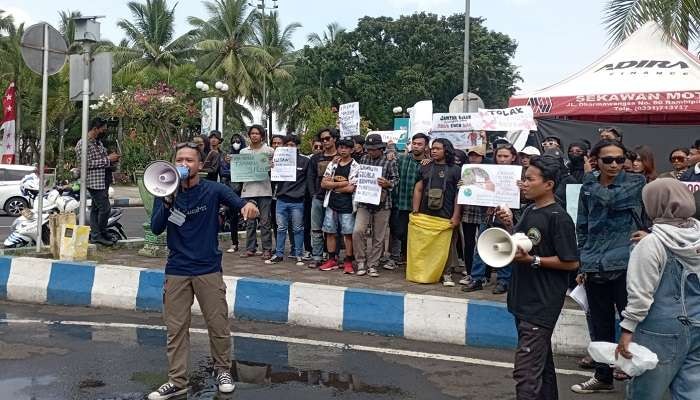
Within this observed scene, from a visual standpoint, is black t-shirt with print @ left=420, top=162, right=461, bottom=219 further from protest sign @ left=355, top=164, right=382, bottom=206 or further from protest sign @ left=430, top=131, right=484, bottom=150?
protest sign @ left=430, top=131, right=484, bottom=150

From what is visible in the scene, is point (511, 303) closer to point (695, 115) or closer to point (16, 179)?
point (695, 115)

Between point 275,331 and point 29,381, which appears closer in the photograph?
point 29,381

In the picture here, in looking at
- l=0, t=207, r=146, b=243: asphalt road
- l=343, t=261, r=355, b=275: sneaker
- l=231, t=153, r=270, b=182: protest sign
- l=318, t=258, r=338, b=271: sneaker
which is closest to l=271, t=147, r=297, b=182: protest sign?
l=231, t=153, r=270, b=182: protest sign

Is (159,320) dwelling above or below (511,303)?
below

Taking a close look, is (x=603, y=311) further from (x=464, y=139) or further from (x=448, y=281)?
(x=464, y=139)

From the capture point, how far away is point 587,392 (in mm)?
5445

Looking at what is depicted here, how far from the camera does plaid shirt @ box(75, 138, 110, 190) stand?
10641mm

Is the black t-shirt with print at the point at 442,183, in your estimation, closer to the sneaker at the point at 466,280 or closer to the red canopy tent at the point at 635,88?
the sneaker at the point at 466,280

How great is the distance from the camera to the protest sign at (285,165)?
9.63 meters

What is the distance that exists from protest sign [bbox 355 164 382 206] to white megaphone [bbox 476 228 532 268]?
4.54 metres

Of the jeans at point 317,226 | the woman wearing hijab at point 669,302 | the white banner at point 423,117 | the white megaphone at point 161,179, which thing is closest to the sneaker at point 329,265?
the jeans at point 317,226

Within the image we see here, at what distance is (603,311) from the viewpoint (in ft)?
18.3

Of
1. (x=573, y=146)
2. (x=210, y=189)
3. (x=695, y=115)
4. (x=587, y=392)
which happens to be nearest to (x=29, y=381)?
(x=210, y=189)

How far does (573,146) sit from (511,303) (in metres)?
4.11
